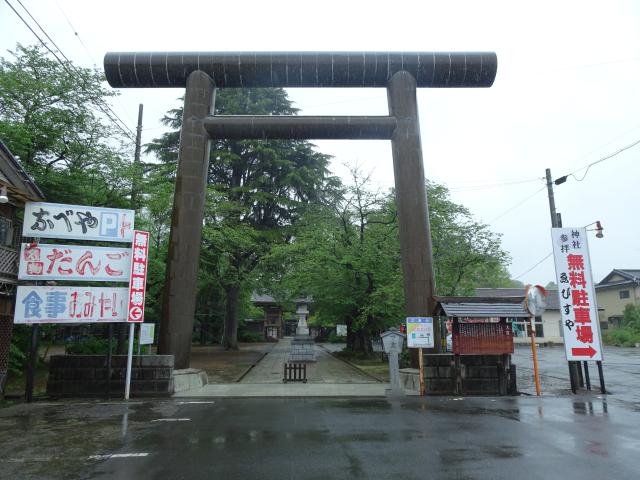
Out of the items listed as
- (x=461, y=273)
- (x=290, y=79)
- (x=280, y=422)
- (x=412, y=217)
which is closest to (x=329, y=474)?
(x=280, y=422)

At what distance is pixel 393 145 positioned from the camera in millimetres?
13562

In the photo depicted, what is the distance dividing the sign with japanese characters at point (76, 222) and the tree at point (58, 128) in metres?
3.65

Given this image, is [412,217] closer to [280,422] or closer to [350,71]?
[350,71]

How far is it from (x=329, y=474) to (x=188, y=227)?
9.17m

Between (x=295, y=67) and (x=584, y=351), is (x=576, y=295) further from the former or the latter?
(x=295, y=67)

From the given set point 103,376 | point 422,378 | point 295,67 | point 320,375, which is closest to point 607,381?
point 422,378

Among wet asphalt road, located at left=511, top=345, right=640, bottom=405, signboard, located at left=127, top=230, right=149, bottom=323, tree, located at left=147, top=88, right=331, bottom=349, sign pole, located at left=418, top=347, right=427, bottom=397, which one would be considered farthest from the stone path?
tree, located at left=147, top=88, right=331, bottom=349

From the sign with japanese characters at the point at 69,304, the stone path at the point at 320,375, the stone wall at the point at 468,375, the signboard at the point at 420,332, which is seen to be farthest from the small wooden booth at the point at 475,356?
the sign with japanese characters at the point at 69,304

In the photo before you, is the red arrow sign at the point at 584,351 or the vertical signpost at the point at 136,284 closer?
the vertical signpost at the point at 136,284

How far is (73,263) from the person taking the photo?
11109mm

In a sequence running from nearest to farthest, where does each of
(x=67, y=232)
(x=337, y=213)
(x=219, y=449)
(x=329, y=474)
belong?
1. (x=329, y=474)
2. (x=219, y=449)
3. (x=67, y=232)
4. (x=337, y=213)

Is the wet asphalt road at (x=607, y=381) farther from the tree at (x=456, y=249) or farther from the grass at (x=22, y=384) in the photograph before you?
the grass at (x=22, y=384)

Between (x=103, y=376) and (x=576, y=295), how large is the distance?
1383 centimetres

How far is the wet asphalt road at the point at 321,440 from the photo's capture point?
5414mm
